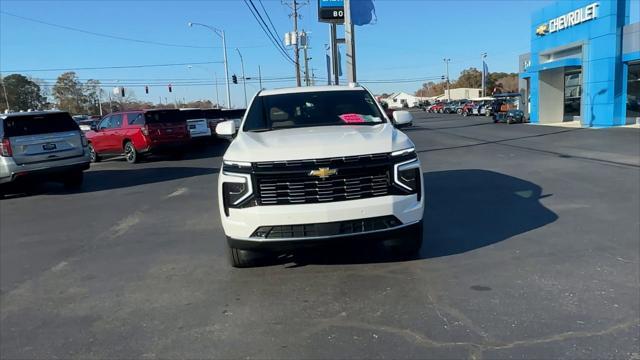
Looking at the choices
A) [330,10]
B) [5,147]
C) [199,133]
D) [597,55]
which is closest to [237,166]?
[5,147]

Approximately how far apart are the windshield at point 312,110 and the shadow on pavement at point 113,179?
7321 mm

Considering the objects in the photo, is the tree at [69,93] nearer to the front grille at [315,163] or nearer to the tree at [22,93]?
the tree at [22,93]

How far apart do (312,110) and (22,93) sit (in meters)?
103

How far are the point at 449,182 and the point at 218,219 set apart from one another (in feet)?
16.2

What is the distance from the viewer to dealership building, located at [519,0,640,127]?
27.8m

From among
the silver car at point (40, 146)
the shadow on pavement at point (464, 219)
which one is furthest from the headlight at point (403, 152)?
the silver car at point (40, 146)

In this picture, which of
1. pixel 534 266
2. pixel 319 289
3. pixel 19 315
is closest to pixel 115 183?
pixel 19 315

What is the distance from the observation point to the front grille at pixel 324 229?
4.66 metres

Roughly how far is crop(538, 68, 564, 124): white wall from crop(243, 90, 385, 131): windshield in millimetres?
33094

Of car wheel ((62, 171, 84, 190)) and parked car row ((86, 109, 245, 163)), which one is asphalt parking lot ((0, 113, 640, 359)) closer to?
car wheel ((62, 171, 84, 190))

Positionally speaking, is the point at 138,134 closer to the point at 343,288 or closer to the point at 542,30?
the point at 343,288

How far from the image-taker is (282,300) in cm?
459

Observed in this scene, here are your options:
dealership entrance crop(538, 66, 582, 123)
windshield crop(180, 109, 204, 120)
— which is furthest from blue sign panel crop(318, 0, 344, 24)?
dealership entrance crop(538, 66, 582, 123)

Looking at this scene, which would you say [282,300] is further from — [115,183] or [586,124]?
[586,124]
